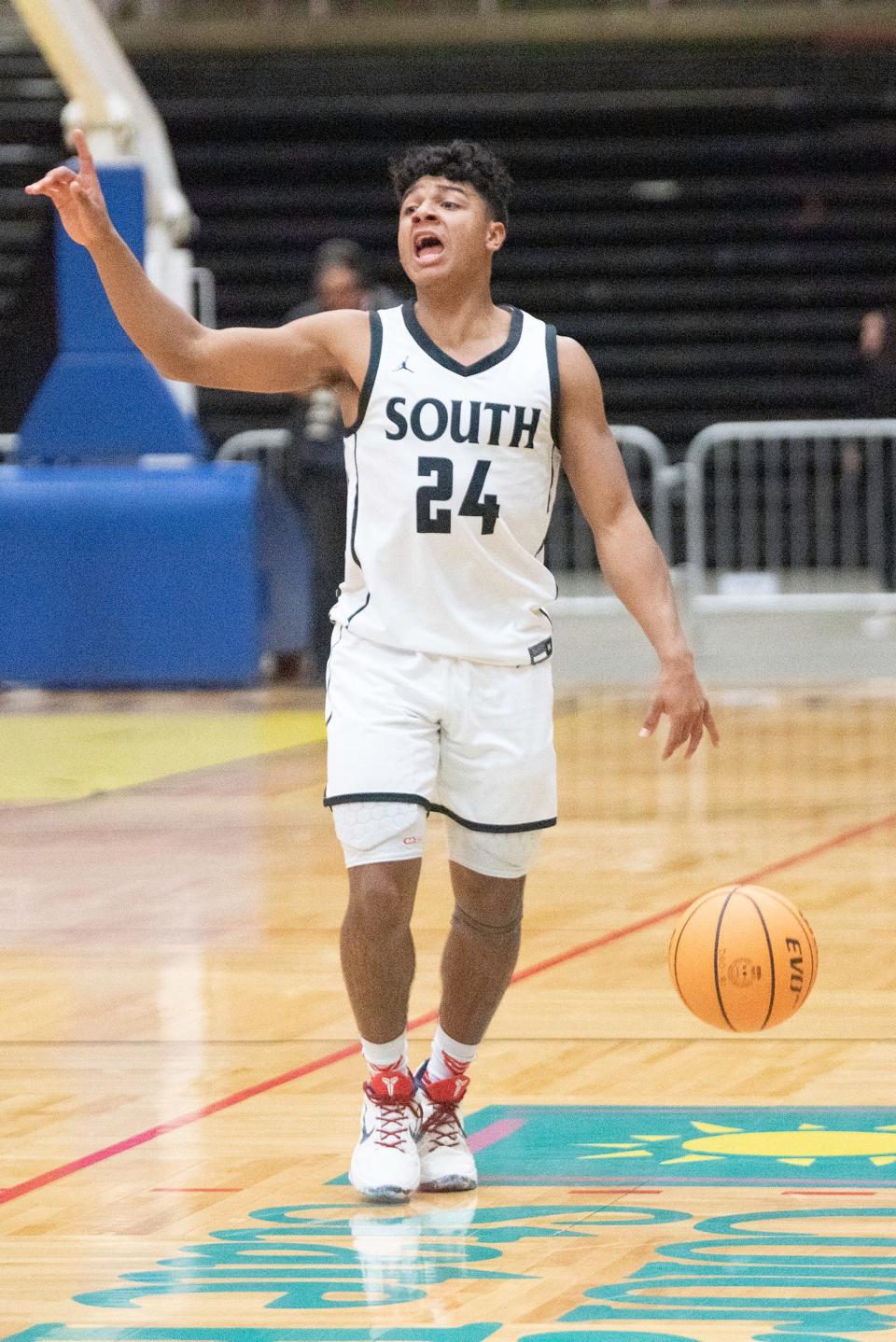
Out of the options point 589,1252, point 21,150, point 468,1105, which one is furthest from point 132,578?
point 589,1252

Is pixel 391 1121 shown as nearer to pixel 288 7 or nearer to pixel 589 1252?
pixel 589 1252

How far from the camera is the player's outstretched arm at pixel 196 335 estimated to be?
448 cm

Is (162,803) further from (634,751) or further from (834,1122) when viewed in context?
(834,1122)

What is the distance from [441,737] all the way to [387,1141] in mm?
721

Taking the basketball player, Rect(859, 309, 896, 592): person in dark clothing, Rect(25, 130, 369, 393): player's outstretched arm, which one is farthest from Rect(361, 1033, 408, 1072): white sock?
Rect(859, 309, 896, 592): person in dark clothing

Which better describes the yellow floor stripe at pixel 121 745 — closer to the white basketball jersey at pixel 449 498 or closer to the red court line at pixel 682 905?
the red court line at pixel 682 905

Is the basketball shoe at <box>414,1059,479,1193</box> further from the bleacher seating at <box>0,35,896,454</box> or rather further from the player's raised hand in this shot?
the bleacher seating at <box>0,35,896,454</box>

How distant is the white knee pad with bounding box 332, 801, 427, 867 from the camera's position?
4.41m

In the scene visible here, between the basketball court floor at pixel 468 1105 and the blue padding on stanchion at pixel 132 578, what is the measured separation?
13.3 feet

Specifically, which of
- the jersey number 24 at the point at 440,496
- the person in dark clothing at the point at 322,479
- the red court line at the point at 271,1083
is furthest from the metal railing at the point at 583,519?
the jersey number 24 at the point at 440,496

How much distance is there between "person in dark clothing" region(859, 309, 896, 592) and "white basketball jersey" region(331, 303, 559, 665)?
11498mm

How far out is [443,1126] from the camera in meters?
4.58

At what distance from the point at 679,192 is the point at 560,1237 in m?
16.4

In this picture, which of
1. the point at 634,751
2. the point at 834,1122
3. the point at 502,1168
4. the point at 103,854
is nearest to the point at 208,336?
the point at 502,1168
